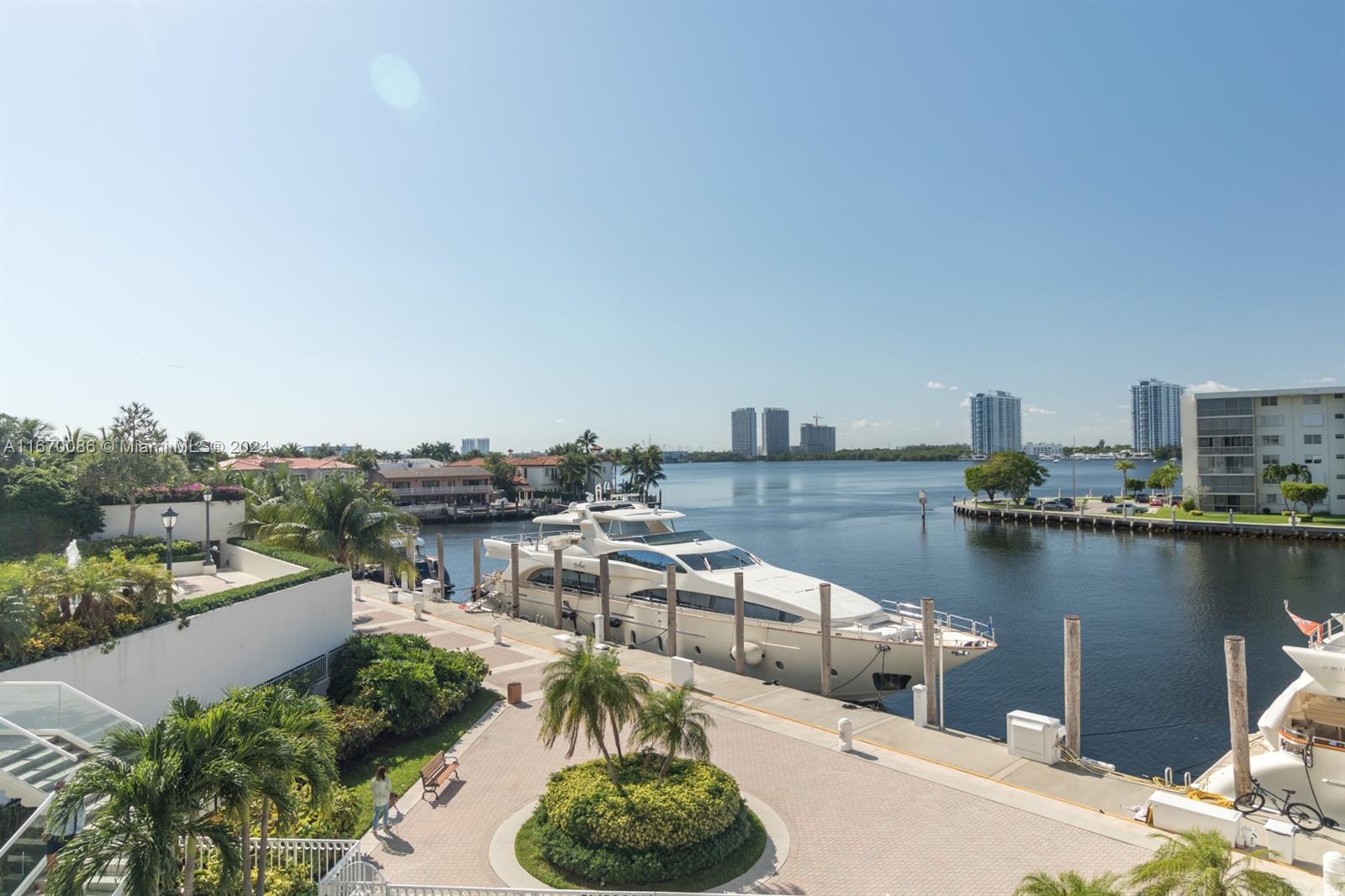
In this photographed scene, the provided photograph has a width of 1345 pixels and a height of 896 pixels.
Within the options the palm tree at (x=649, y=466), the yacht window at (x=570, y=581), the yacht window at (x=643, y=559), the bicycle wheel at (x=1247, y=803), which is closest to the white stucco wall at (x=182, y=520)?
the yacht window at (x=570, y=581)

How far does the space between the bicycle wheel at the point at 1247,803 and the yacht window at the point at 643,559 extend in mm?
17652

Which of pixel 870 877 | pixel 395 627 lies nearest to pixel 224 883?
pixel 870 877

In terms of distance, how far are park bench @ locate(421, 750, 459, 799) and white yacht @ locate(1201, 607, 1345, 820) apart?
14730mm

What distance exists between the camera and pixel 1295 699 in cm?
1683

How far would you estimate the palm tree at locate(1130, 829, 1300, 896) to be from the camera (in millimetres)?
6695

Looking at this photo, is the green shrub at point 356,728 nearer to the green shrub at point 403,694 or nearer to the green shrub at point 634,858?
the green shrub at point 403,694

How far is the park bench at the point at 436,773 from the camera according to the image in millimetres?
13945

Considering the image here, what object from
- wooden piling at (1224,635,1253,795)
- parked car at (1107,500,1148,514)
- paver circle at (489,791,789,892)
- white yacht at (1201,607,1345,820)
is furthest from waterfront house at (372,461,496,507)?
wooden piling at (1224,635,1253,795)

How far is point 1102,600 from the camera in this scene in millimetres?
42125

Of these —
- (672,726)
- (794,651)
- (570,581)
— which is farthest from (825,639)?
(570,581)

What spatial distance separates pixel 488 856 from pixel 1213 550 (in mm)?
65328

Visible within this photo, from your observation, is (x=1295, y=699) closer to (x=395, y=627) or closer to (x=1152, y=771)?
(x=1152, y=771)

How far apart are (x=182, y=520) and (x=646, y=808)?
25.8 meters

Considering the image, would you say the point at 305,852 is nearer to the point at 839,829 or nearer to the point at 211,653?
the point at 211,653
